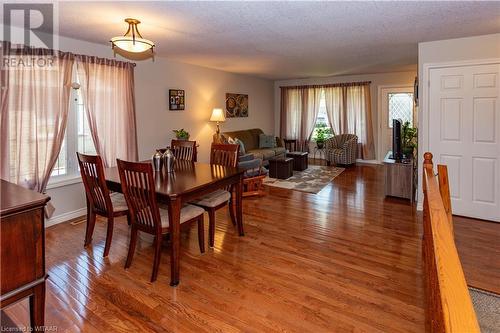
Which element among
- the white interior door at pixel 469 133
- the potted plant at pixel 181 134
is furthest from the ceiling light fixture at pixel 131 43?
the white interior door at pixel 469 133

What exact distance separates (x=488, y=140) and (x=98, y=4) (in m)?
4.56

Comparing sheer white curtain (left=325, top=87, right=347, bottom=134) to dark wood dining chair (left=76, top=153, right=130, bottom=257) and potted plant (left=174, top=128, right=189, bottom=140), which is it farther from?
dark wood dining chair (left=76, top=153, right=130, bottom=257)

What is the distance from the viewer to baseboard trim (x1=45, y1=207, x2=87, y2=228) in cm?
372

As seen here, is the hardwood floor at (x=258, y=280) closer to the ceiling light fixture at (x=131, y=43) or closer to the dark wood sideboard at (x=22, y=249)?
the dark wood sideboard at (x=22, y=249)

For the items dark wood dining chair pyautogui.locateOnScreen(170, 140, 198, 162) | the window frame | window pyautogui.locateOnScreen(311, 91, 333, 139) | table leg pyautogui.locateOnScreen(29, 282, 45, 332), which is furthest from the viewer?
window pyautogui.locateOnScreen(311, 91, 333, 139)

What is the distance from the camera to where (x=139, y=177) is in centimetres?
236

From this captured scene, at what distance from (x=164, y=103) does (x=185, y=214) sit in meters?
3.21

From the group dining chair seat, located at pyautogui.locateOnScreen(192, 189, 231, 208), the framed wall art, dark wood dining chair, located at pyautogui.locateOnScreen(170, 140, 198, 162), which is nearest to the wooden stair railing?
dining chair seat, located at pyautogui.locateOnScreen(192, 189, 231, 208)

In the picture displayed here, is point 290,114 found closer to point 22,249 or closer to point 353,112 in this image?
point 353,112

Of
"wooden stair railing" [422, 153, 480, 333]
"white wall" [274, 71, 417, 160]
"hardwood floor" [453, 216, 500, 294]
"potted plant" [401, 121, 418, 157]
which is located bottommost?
"hardwood floor" [453, 216, 500, 294]

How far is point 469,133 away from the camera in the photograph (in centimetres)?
386

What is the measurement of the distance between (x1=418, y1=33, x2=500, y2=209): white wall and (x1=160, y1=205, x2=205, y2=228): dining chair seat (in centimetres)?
317

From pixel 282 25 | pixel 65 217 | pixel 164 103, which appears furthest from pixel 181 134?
pixel 282 25

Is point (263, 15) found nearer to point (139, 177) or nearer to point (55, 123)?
point (139, 177)
